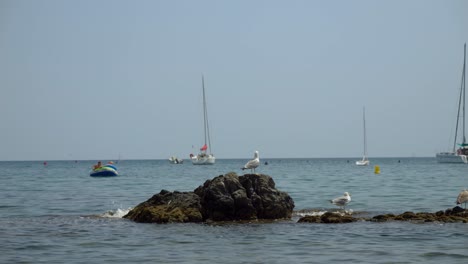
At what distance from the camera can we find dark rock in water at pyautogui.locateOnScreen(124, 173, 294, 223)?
27.5 meters

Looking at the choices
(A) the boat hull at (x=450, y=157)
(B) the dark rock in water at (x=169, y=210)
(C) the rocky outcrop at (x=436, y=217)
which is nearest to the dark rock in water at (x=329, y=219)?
(C) the rocky outcrop at (x=436, y=217)

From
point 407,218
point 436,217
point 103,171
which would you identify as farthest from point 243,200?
point 103,171

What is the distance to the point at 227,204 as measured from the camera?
2736 centimetres

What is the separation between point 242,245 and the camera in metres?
21.1

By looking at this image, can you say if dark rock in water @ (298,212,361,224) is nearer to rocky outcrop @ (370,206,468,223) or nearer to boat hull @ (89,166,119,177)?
rocky outcrop @ (370,206,468,223)

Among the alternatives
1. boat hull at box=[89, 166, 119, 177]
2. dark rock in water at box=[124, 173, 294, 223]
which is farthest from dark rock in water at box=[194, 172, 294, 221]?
boat hull at box=[89, 166, 119, 177]

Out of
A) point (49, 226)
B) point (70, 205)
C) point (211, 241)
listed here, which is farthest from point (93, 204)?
point (211, 241)

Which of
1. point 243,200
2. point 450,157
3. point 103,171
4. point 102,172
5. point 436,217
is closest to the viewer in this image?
point 436,217

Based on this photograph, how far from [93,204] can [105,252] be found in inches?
775

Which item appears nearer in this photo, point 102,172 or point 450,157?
point 102,172

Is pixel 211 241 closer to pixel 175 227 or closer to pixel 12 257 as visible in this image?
pixel 175 227

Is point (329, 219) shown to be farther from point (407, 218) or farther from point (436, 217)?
point (436, 217)

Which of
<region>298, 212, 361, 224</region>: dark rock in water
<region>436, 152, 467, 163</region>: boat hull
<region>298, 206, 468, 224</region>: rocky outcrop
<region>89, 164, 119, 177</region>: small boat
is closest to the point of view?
<region>298, 206, 468, 224</region>: rocky outcrop

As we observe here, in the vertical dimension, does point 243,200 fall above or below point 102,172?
above
